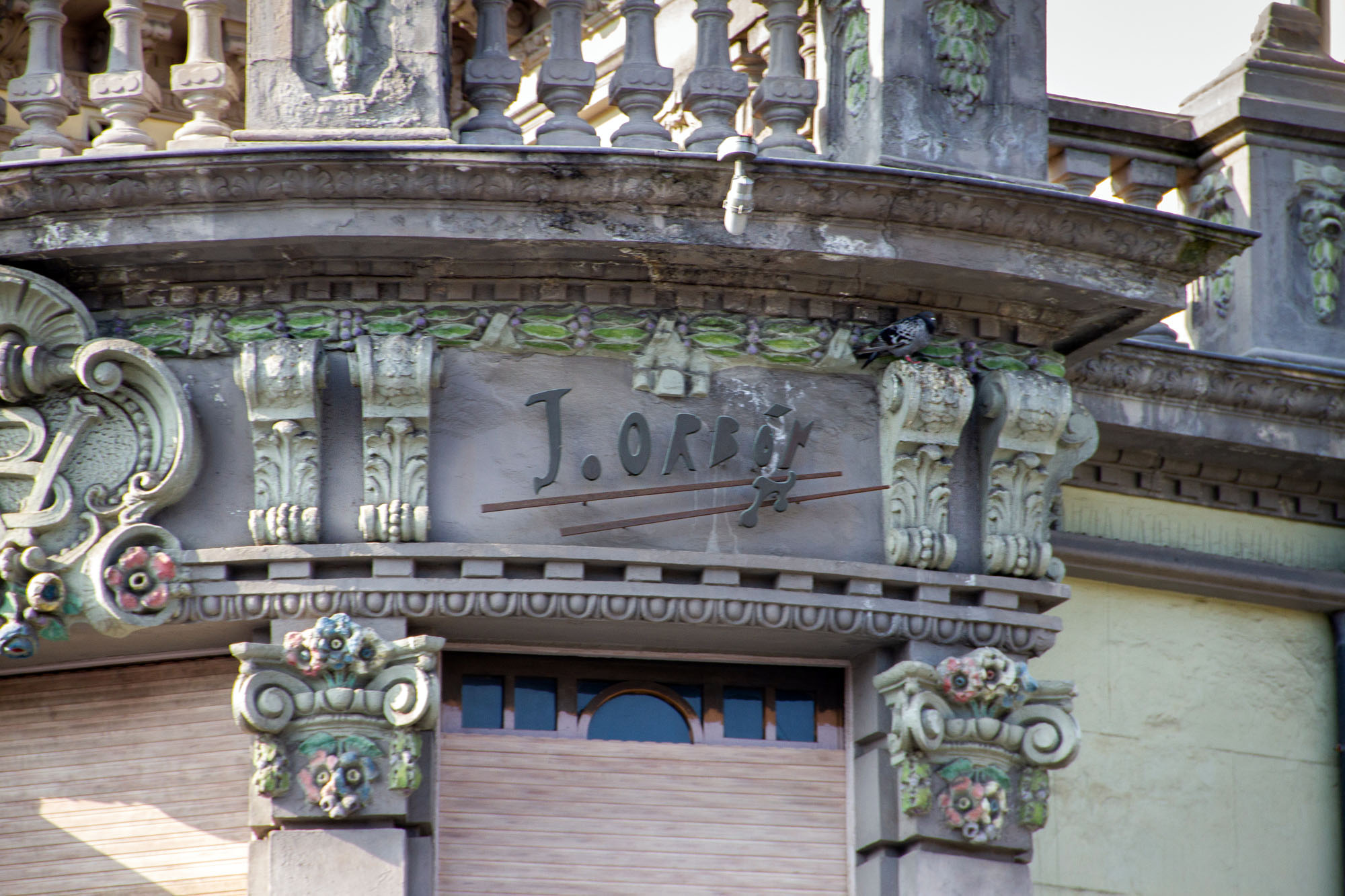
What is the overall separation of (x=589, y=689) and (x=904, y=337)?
2116 millimetres

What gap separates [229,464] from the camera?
9.95m

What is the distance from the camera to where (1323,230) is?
11.9m

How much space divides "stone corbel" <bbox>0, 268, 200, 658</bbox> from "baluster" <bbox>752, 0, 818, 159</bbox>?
9.36 ft

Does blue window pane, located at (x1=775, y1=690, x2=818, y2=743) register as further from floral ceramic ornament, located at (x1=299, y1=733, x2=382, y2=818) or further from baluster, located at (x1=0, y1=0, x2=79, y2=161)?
baluster, located at (x1=0, y1=0, x2=79, y2=161)

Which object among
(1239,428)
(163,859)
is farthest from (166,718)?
(1239,428)

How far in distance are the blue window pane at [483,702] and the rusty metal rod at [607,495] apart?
88 centimetres

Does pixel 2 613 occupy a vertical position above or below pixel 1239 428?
below

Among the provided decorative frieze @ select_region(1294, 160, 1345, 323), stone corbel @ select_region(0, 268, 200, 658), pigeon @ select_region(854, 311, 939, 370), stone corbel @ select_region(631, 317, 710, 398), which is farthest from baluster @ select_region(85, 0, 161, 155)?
decorative frieze @ select_region(1294, 160, 1345, 323)

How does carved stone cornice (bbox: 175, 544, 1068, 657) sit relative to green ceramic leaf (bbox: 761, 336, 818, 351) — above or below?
below

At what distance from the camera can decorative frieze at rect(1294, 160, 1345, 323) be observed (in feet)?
39.1

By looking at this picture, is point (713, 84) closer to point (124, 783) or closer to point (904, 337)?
point (904, 337)

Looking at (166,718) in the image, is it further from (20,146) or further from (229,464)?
(20,146)

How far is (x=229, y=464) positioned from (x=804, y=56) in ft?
10.9

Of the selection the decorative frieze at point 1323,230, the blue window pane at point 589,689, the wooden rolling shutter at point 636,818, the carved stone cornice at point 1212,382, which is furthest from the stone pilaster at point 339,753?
the decorative frieze at point 1323,230
